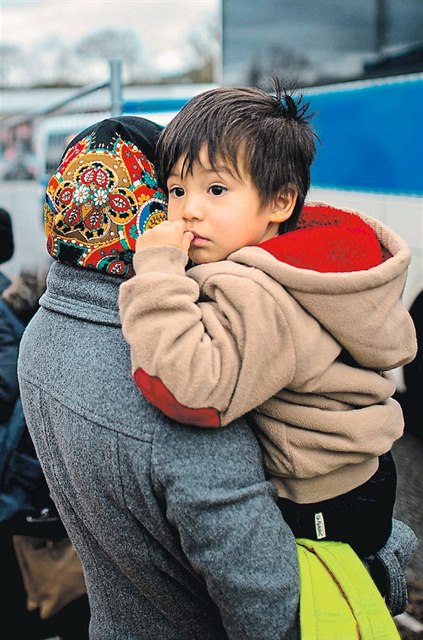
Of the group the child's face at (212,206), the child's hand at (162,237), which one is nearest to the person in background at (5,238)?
the child's face at (212,206)

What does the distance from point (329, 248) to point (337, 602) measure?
583 mm

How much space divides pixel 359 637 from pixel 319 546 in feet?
0.55

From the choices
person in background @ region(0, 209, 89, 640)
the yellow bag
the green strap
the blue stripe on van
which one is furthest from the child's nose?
the blue stripe on van

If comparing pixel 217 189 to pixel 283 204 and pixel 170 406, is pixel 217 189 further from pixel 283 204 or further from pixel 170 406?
pixel 170 406

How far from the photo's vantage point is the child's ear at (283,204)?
1518 millimetres

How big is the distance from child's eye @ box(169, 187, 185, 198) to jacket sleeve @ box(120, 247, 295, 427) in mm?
207

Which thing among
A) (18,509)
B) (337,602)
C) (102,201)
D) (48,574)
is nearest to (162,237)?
(102,201)

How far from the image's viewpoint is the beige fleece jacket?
1.21 m

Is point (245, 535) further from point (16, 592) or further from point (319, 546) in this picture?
point (16, 592)

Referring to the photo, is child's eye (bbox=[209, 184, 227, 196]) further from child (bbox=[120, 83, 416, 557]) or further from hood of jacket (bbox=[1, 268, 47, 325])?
hood of jacket (bbox=[1, 268, 47, 325])

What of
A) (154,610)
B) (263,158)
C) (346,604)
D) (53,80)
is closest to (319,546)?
(346,604)

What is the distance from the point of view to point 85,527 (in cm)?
149

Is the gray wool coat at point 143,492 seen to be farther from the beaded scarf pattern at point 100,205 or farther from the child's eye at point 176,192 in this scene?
the child's eye at point 176,192

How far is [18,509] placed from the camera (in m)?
2.64
